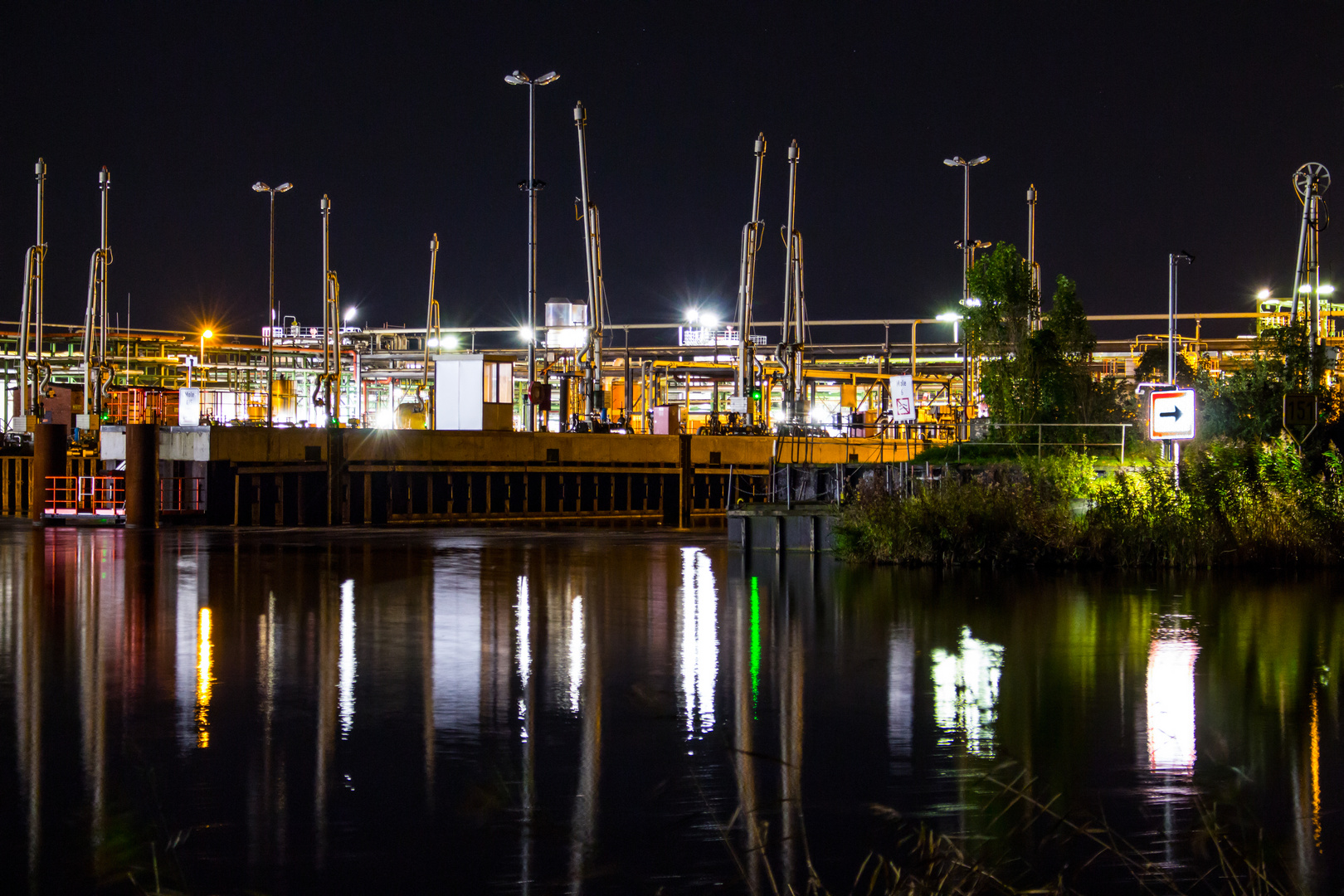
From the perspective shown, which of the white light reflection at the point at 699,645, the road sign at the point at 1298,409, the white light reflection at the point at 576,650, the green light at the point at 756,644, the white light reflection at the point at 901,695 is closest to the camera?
the white light reflection at the point at 901,695

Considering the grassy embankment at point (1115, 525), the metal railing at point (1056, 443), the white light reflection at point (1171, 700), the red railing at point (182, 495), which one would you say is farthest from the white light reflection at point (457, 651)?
the red railing at point (182, 495)

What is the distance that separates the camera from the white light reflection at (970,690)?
1014 cm

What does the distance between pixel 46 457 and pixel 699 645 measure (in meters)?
32.3

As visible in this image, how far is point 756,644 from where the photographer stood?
48.7 ft

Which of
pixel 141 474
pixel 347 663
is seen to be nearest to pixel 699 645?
pixel 347 663

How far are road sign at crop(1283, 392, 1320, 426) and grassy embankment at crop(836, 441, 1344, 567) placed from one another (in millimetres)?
1250

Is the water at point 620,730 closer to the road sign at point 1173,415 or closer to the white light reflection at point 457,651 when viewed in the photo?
the white light reflection at point 457,651

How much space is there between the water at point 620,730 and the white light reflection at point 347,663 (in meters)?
0.06

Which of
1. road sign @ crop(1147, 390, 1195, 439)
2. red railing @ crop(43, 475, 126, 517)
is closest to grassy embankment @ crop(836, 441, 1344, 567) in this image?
road sign @ crop(1147, 390, 1195, 439)

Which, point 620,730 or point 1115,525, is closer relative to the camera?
point 620,730

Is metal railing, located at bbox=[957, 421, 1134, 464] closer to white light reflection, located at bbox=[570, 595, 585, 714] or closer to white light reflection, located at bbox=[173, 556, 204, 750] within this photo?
white light reflection, located at bbox=[570, 595, 585, 714]

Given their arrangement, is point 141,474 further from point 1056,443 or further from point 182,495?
point 1056,443

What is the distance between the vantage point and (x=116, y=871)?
683cm

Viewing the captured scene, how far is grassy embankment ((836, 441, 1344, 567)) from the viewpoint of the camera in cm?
2423
